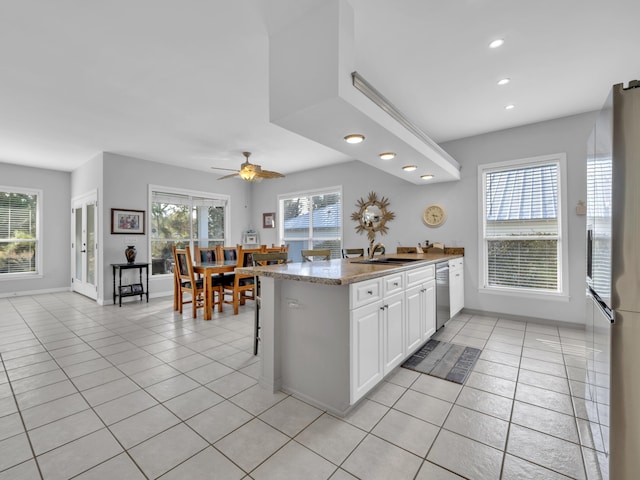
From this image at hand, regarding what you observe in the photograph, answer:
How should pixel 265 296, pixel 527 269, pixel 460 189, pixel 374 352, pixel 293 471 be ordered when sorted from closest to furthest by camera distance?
pixel 293 471
pixel 374 352
pixel 265 296
pixel 527 269
pixel 460 189

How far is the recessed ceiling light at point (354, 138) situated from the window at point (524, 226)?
8.70 ft

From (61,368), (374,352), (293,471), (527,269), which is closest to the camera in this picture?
(293,471)

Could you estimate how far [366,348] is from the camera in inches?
81.5

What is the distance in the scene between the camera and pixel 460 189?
460 centimetres

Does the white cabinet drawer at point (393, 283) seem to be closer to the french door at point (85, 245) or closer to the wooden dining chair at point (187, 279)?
the wooden dining chair at point (187, 279)

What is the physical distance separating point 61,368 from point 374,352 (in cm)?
280

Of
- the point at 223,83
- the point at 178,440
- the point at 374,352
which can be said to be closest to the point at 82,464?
the point at 178,440

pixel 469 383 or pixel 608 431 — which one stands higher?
pixel 608 431

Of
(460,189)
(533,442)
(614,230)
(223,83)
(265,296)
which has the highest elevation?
(223,83)

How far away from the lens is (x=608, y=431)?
52.1 inches

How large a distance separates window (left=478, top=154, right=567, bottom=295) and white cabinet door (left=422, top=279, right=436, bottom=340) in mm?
1645

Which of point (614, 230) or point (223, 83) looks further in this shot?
point (223, 83)

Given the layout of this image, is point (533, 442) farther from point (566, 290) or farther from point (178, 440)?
point (566, 290)

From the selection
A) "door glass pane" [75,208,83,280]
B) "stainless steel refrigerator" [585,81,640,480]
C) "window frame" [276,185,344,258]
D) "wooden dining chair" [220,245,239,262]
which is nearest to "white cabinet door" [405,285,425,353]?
"stainless steel refrigerator" [585,81,640,480]
